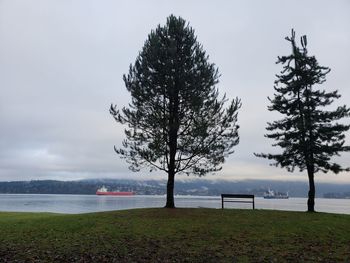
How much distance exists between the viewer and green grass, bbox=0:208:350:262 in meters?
12.1

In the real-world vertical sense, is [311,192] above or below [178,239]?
above

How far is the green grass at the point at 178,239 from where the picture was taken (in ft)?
39.6

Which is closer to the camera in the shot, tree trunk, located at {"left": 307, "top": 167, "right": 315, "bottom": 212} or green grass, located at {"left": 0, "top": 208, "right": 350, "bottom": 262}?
green grass, located at {"left": 0, "top": 208, "right": 350, "bottom": 262}

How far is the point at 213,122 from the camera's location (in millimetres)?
22219

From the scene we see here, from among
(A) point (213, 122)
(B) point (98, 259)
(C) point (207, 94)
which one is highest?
(C) point (207, 94)

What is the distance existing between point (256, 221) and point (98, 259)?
915 cm

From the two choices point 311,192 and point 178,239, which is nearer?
point 178,239

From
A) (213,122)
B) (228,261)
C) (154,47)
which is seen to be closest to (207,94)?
(213,122)

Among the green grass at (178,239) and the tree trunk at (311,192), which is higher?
the tree trunk at (311,192)

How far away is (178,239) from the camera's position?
14461 mm

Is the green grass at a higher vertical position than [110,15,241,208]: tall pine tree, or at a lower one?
lower

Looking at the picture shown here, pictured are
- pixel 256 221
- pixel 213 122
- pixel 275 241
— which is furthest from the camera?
pixel 213 122

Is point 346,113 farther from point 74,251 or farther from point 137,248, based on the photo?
point 74,251

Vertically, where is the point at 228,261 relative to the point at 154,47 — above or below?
below
